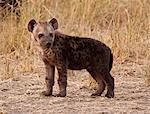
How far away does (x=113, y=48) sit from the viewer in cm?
918

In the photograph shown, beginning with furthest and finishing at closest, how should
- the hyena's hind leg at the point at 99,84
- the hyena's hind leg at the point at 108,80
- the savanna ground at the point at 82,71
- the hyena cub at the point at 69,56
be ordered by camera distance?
the hyena's hind leg at the point at 99,84 < the hyena's hind leg at the point at 108,80 < the hyena cub at the point at 69,56 < the savanna ground at the point at 82,71

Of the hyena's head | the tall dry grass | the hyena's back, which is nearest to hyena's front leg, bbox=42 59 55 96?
the hyena's back

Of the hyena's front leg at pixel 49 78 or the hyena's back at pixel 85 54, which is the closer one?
the hyena's back at pixel 85 54

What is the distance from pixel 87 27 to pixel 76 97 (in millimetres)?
3428

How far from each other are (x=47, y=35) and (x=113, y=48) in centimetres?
272

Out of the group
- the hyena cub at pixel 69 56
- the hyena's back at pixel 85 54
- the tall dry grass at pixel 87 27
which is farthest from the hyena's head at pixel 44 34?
the tall dry grass at pixel 87 27

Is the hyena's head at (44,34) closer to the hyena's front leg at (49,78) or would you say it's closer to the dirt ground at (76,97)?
the hyena's front leg at (49,78)

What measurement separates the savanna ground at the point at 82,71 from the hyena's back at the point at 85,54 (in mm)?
378

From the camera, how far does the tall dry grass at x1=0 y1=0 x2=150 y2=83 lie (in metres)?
9.15

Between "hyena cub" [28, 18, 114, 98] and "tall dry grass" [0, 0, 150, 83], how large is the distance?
4.48ft

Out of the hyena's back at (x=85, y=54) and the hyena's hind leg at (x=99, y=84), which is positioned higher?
the hyena's back at (x=85, y=54)

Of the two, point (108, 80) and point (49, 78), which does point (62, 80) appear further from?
point (108, 80)

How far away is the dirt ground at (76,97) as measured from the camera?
6.32 metres

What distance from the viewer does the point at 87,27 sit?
1020 centimetres
